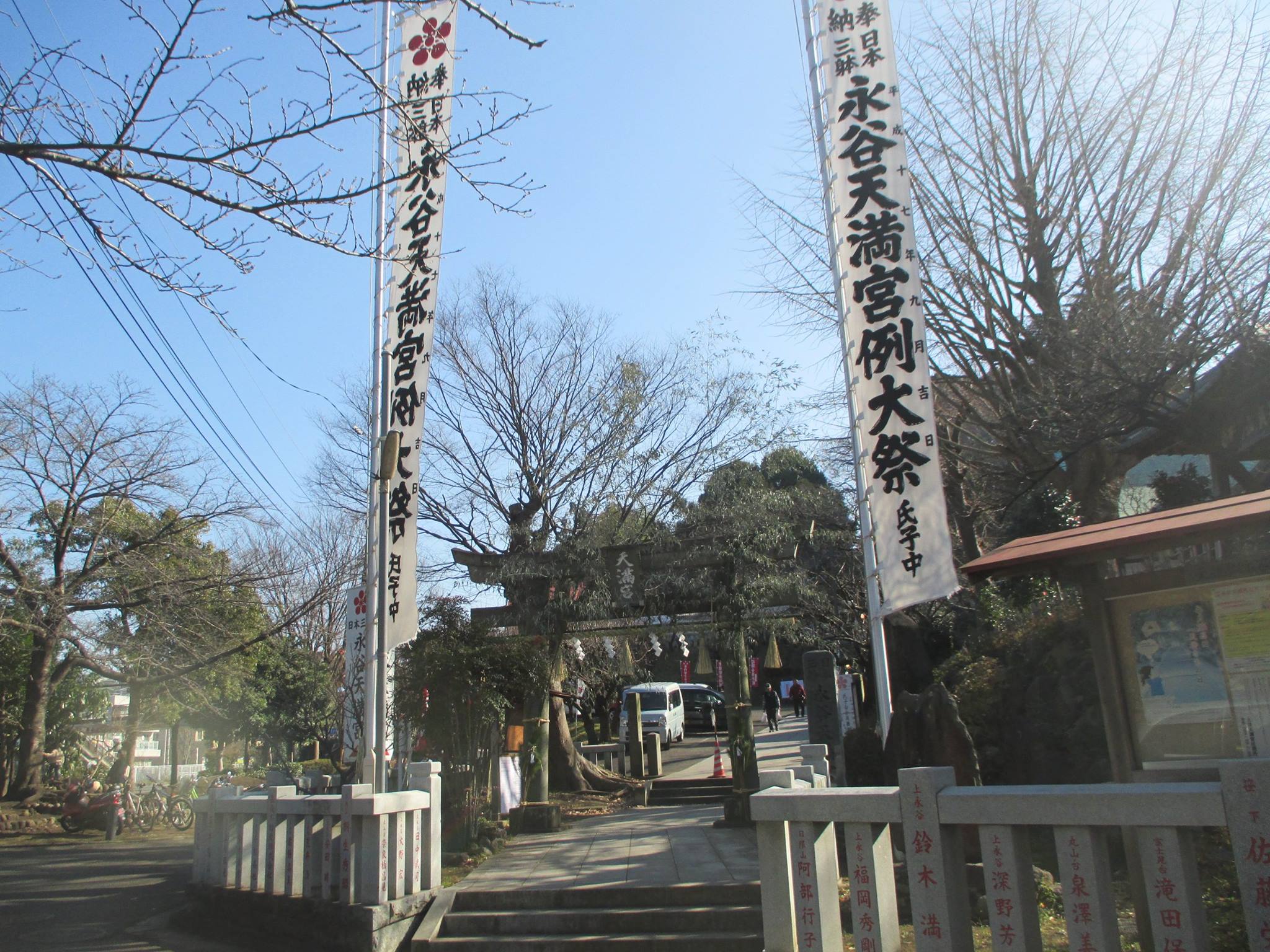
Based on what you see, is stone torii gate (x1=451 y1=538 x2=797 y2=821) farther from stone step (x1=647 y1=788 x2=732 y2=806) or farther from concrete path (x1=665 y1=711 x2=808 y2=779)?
concrete path (x1=665 y1=711 x2=808 y2=779)

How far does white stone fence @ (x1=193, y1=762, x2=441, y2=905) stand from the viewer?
24.2ft

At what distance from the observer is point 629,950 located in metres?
7.00

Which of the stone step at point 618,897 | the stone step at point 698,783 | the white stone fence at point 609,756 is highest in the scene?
the white stone fence at point 609,756

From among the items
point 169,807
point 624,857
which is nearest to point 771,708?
point 169,807

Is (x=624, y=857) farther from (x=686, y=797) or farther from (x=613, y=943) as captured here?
(x=686, y=797)

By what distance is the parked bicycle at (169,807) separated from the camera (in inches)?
749

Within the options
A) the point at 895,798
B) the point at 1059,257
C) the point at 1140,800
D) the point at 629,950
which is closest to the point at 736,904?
the point at 629,950

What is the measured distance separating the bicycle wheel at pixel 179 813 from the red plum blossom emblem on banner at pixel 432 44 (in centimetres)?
1715

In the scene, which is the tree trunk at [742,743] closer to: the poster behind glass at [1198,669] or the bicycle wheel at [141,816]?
the poster behind glass at [1198,669]

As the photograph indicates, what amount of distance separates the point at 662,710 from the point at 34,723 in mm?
15740

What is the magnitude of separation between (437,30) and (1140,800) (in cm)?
912

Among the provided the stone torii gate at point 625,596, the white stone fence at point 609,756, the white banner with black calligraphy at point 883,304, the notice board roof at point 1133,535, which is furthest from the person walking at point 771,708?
the notice board roof at point 1133,535

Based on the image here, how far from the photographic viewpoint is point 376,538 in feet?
29.6

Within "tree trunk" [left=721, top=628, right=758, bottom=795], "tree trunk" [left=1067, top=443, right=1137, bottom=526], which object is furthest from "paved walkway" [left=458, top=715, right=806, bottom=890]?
"tree trunk" [left=1067, top=443, right=1137, bottom=526]
